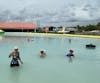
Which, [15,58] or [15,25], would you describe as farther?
[15,25]

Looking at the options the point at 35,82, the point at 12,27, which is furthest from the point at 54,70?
the point at 12,27

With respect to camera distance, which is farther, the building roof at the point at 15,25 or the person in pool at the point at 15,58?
the building roof at the point at 15,25

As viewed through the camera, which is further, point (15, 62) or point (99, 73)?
point (15, 62)

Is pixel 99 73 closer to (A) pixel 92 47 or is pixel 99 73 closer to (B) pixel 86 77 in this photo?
(B) pixel 86 77

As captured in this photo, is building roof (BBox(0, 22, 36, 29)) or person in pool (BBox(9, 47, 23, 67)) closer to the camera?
person in pool (BBox(9, 47, 23, 67))

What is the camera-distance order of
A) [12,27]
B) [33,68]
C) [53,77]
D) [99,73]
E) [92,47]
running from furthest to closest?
[12,27] → [92,47] → [33,68] → [99,73] → [53,77]

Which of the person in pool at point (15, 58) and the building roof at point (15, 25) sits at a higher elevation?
Result: the building roof at point (15, 25)

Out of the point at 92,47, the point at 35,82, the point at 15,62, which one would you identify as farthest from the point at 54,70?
the point at 92,47

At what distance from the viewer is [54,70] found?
12.9m

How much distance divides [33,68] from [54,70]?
1.06m

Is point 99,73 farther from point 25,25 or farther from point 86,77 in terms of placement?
point 25,25

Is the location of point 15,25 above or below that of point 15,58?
above

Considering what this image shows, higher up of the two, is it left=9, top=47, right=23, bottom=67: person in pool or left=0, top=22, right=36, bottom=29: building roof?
left=0, top=22, right=36, bottom=29: building roof

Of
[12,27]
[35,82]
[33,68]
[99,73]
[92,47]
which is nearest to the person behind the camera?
[35,82]
